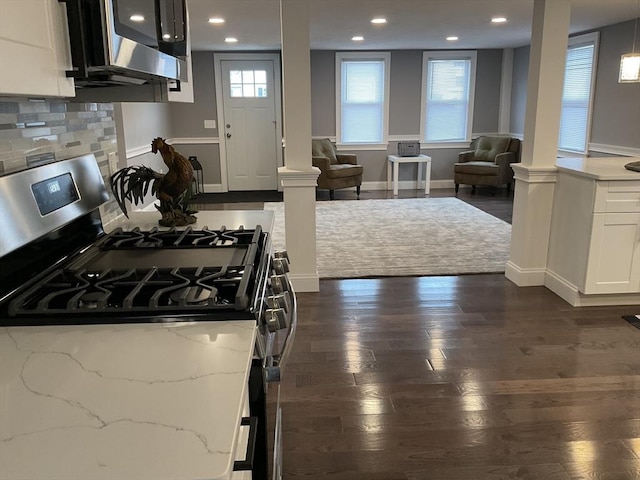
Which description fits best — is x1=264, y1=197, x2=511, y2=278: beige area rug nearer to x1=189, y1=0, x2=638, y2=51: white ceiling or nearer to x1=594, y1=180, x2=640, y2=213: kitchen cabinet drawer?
x1=594, y1=180, x2=640, y2=213: kitchen cabinet drawer

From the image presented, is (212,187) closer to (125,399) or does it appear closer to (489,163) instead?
(489,163)

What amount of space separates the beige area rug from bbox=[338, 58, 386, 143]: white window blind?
1670mm

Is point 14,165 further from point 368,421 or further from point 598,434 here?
point 598,434

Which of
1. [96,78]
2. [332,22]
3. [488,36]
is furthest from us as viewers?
[488,36]

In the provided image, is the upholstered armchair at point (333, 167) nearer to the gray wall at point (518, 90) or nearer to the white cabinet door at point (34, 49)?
the gray wall at point (518, 90)

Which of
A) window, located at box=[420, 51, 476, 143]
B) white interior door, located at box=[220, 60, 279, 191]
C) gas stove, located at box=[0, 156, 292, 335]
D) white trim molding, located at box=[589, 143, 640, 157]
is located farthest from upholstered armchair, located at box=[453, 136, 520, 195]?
gas stove, located at box=[0, 156, 292, 335]

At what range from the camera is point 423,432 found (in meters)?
2.25

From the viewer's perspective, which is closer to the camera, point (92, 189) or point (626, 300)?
point (92, 189)

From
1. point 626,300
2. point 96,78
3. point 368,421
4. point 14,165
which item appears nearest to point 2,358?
point 14,165

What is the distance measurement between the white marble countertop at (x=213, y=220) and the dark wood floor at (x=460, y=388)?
873 millimetres

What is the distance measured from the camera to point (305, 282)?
396 centimetres

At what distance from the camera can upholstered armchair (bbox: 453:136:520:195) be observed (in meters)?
7.83

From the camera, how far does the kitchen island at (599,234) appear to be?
3.36m

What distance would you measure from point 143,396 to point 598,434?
2.07 meters
